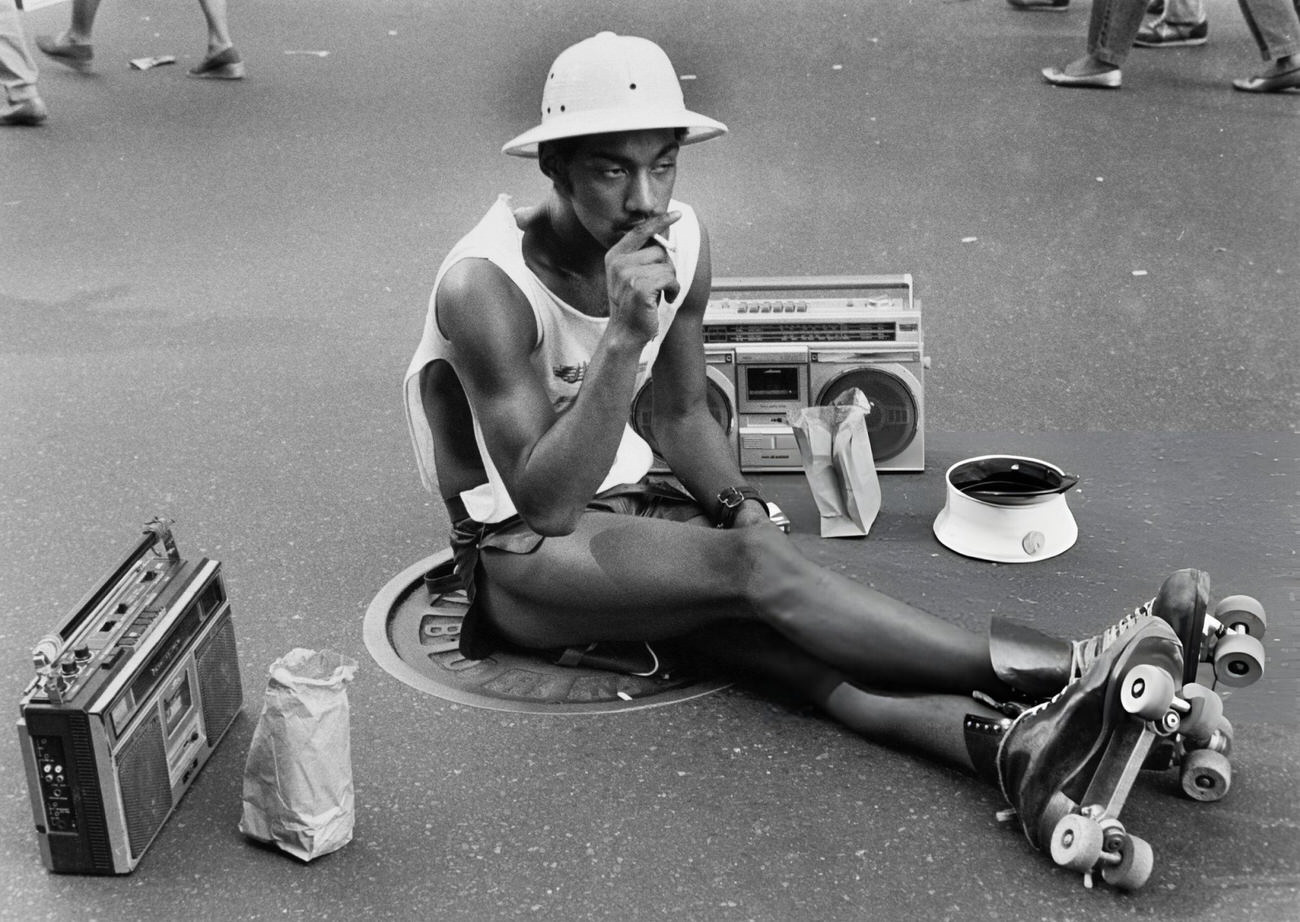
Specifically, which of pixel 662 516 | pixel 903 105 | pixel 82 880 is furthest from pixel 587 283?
pixel 903 105

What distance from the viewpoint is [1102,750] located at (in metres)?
2.76

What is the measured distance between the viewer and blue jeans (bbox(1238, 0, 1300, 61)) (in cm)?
733

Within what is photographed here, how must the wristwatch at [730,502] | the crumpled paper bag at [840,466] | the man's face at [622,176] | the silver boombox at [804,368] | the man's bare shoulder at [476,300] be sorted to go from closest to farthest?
1. the man's face at [622,176]
2. the man's bare shoulder at [476,300]
3. the wristwatch at [730,502]
4. the crumpled paper bag at [840,466]
5. the silver boombox at [804,368]

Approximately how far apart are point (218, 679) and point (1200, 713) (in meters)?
1.84

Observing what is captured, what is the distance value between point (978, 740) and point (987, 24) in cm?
668

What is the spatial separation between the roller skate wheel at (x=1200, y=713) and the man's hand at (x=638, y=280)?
1.15m

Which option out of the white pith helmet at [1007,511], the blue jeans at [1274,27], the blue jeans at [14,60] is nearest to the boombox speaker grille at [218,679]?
the white pith helmet at [1007,511]

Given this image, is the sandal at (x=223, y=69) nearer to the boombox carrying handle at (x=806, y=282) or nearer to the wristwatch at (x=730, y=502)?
the boombox carrying handle at (x=806, y=282)

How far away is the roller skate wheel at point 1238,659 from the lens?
9.72 ft

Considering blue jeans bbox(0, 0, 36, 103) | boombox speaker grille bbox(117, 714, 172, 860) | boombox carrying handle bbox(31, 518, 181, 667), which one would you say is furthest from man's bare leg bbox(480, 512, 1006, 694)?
blue jeans bbox(0, 0, 36, 103)

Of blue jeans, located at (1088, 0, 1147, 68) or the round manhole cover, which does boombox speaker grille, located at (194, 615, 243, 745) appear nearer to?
the round manhole cover

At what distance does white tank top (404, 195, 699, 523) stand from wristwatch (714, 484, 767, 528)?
22 cm

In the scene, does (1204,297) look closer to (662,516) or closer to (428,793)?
(662,516)

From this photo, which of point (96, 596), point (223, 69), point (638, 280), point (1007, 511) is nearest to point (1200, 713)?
point (1007, 511)
